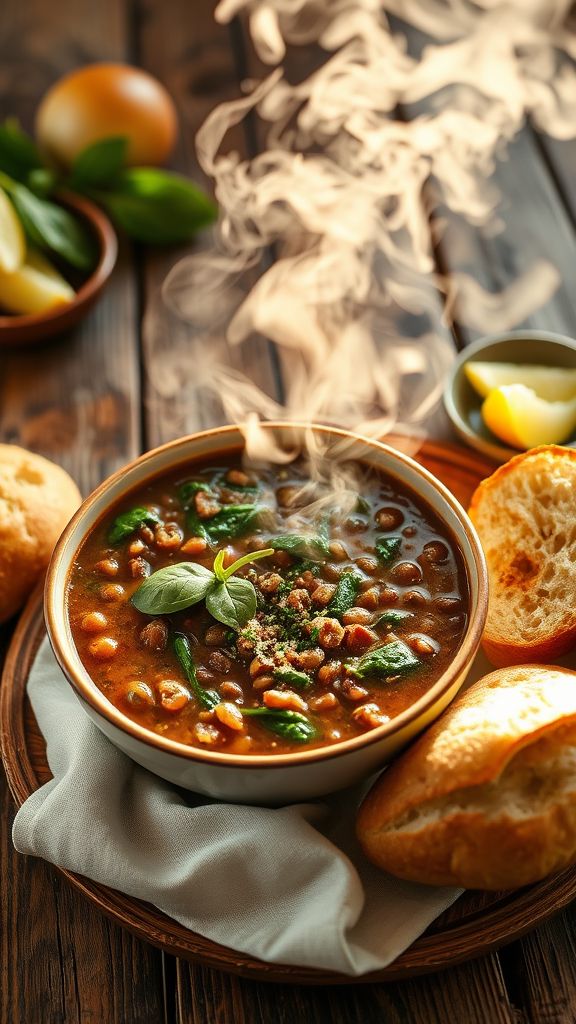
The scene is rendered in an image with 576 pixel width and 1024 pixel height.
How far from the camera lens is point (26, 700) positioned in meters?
2.46

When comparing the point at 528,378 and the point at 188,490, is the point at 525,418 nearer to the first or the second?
the point at 528,378

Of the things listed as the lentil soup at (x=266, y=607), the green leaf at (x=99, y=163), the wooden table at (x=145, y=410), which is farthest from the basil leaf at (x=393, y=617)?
the green leaf at (x=99, y=163)

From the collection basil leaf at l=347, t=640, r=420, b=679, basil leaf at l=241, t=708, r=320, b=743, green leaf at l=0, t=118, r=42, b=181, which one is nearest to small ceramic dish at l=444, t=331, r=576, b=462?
basil leaf at l=347, t=640, r=420, b=679

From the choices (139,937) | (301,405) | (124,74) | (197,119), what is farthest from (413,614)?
(197,119)

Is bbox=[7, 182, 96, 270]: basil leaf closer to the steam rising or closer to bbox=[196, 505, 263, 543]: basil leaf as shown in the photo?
the steam rising

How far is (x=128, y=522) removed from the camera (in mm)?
2434

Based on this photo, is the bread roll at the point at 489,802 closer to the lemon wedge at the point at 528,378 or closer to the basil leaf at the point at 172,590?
the basil leaf at the point at 172,590

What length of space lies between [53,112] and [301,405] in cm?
160

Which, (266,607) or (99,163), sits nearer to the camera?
(266,607)

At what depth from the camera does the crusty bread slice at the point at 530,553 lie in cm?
231

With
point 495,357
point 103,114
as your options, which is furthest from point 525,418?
point 103,114

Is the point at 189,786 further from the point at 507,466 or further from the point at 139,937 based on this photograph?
the point at 507,466

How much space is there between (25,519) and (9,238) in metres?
1.17

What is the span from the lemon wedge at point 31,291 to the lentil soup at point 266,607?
1210 mm
